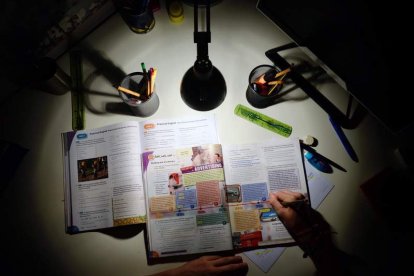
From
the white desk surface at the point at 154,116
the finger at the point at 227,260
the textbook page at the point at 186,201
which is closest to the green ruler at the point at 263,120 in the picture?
the white desk surface at the point at 154,116

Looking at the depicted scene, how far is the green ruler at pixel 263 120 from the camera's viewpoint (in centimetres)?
96

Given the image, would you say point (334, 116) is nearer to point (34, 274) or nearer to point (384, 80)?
point (384, 80)

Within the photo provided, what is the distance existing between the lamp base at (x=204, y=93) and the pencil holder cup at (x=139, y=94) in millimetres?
113

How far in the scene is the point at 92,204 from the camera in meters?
0.91

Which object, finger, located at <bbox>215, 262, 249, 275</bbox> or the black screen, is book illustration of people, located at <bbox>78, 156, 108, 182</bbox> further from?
the black screen

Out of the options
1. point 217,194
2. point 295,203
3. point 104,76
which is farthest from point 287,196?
point 104,76

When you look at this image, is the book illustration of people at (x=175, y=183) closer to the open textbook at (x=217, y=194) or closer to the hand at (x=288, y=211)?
the open textbook at (x=217, y=194)

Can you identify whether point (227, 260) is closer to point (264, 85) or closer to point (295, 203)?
point (295, 203)

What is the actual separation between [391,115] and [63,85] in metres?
1.01

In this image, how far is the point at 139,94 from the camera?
2.95ft

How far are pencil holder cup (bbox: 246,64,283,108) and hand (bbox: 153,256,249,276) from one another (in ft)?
1.60

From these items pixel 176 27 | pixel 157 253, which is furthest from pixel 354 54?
pixel 157 253

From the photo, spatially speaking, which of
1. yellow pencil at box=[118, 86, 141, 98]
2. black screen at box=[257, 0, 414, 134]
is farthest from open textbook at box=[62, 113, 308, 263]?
black screen at box=[257, 0, 414, 134]

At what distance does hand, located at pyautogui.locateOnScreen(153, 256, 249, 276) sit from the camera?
2.75 feet
